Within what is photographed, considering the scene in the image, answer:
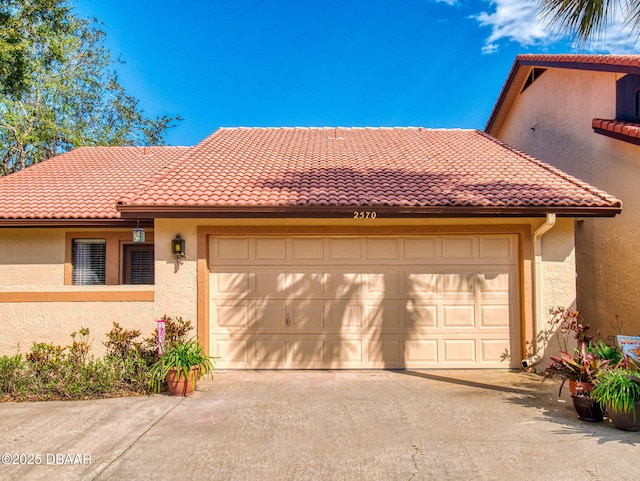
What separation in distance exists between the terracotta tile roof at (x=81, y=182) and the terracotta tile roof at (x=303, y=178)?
25 millimetres

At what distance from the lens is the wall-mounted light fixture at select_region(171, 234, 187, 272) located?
7.45 m

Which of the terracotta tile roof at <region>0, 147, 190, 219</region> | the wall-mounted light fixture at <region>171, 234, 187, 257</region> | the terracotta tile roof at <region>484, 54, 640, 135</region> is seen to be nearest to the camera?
the wall-mounted light fixture at <region>171, 234, 187, 257</region>

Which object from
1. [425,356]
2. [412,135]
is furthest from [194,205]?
[412,135]

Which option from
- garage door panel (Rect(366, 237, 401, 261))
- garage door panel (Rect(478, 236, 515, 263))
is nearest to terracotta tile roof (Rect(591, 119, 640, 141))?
garage door panel (Rect(478, 236, 515, 263))

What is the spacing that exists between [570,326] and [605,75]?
19.5 ft

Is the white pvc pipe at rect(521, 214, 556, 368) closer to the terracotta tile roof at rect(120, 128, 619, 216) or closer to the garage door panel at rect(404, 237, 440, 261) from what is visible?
the terracotta tile roof at rect(120, 128, 619, 216)

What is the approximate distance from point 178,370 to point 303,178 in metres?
4.23

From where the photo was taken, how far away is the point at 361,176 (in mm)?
8734

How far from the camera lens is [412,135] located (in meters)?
12.6

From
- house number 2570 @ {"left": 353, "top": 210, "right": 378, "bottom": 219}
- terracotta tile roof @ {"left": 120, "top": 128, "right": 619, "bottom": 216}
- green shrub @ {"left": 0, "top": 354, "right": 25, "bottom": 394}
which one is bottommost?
green shrub @ {"left": 0, "top": 354, "right": 25, "bottom": 394}

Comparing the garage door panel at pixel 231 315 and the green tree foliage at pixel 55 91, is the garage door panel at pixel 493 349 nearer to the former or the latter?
the garage door panel at pixel 231 315

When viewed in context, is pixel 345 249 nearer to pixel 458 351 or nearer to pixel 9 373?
pixel 458 351

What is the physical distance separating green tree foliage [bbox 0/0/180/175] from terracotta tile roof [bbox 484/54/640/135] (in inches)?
576

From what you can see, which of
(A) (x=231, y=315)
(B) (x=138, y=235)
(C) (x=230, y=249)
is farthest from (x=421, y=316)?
(B) (x=138, y=235)
